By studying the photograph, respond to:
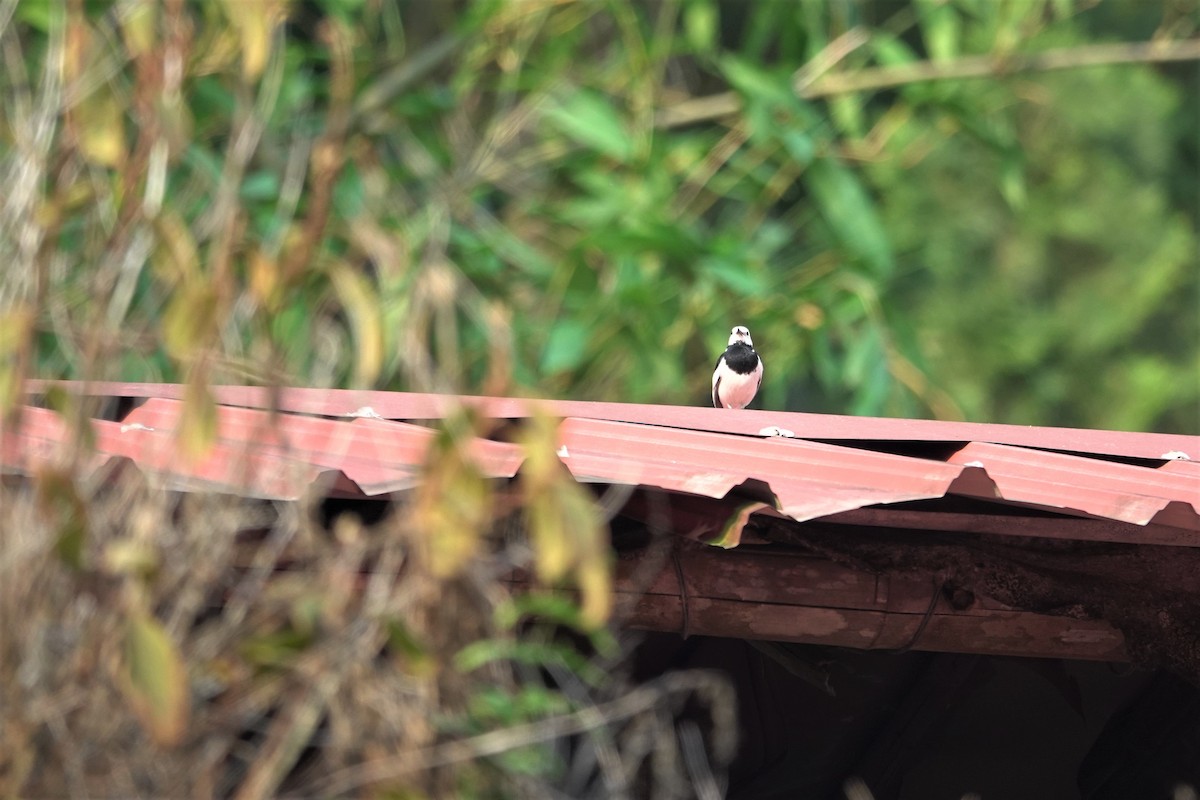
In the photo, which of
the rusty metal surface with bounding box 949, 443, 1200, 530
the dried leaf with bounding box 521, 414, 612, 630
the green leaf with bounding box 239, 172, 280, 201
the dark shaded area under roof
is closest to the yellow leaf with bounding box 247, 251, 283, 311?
the dark shaded area under roof

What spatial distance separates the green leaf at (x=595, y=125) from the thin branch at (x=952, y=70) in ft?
2.70

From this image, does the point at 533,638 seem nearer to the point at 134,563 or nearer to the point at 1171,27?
the point at 134,563

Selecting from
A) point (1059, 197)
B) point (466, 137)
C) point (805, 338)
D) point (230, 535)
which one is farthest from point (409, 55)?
point (1059, 197)

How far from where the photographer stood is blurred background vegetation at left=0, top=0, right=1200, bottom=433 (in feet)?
6.75

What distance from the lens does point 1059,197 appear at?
16.8 metres

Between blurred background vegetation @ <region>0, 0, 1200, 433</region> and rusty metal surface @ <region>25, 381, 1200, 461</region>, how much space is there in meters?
0.11

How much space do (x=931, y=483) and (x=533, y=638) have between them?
666 mm

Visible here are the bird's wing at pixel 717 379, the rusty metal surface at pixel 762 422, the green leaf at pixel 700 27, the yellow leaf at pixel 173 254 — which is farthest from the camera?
the green leaf at pixel 700 27

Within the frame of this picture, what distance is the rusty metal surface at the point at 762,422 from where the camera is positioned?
285cm

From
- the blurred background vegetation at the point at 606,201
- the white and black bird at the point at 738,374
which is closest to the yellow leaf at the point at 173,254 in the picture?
the blurred background vegetation at the point at 606,201

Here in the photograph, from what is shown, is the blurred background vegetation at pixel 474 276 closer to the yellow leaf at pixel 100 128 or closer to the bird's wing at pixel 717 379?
the yellow leaf at pixel 100 128

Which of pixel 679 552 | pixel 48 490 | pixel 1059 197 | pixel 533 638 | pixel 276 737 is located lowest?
pixel 276 737

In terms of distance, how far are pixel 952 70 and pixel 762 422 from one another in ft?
16.5

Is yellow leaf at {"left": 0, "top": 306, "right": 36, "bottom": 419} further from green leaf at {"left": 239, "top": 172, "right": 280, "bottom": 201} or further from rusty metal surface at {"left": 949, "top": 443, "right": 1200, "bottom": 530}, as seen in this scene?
green leaf at {"left": 239, "top": 172, "right": 280, "bottom": 201}
